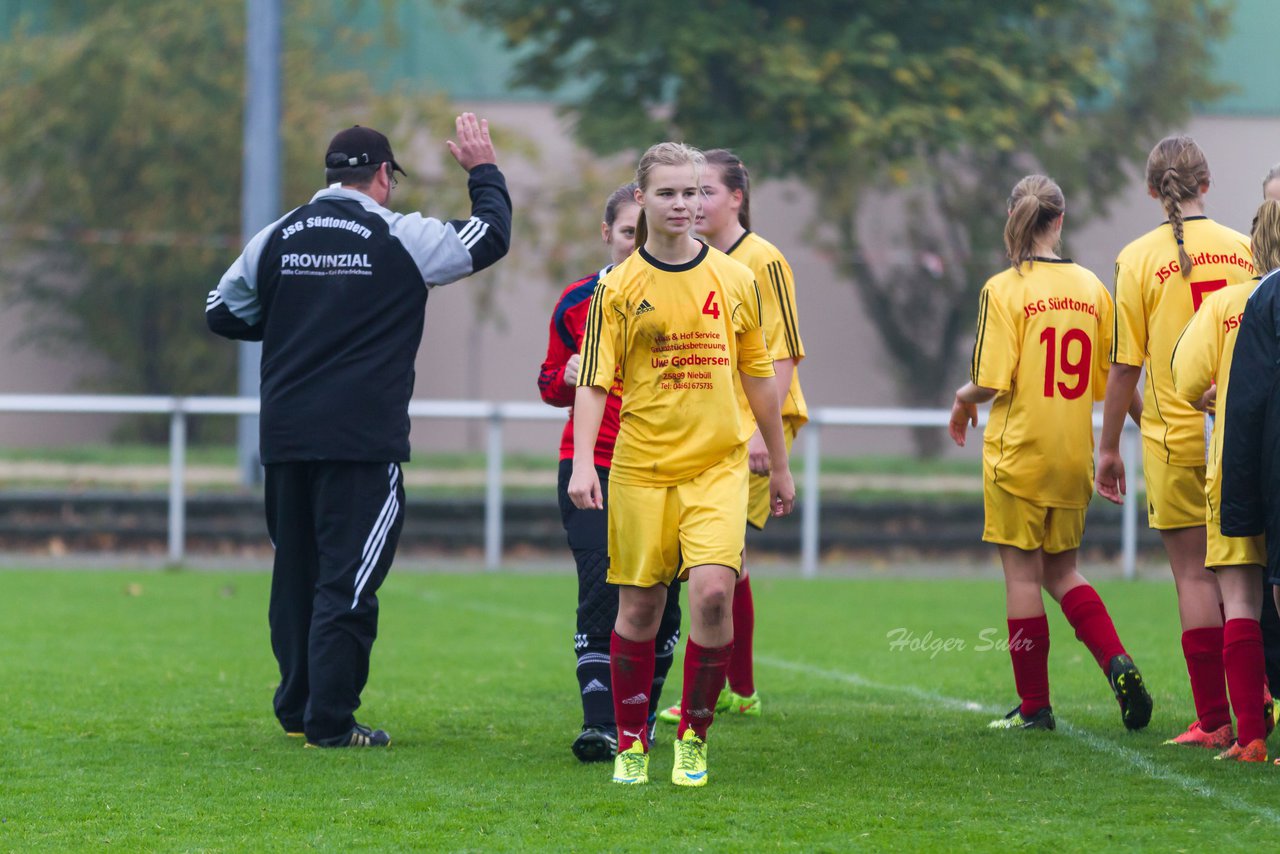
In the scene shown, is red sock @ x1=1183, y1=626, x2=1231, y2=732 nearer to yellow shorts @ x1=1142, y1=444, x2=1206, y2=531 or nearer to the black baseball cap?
yellow shorts @ x1=1142, y1=444, x2=1206, y2=531

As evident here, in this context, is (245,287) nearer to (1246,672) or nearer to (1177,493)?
(1177,493)

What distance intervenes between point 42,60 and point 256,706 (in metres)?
15.6

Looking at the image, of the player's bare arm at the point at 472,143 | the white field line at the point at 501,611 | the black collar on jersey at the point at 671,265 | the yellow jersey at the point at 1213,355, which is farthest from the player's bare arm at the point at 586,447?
the white field line at the point at 501,611

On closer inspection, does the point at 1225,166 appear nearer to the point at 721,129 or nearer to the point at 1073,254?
the point at 1073,254

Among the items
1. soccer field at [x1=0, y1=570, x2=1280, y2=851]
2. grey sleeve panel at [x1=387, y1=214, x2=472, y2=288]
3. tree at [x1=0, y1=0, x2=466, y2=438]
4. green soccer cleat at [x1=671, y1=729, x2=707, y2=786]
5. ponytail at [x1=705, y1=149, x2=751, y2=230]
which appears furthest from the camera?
tree at [x1=0, y1=0, x2=466, y2=438]

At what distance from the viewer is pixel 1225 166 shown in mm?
19250

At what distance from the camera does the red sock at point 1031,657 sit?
20.3ft

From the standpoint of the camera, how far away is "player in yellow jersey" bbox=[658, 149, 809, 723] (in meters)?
6.18

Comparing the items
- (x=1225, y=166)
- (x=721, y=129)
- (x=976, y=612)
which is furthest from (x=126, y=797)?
(x=1225, y=166)

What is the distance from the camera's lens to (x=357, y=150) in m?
6.03

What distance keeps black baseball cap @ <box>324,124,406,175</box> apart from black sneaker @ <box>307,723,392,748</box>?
6.55 feet

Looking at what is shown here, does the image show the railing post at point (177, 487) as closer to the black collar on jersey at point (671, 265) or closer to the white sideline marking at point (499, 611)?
the white sideline marking at point (499, 611)

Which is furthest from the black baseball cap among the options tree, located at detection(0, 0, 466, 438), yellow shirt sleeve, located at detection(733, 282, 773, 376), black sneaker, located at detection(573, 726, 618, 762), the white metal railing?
tree, located at detection(0, 0, 466, 438)

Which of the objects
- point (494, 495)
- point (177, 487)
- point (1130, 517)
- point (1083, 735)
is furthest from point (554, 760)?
point (1130, 517)
